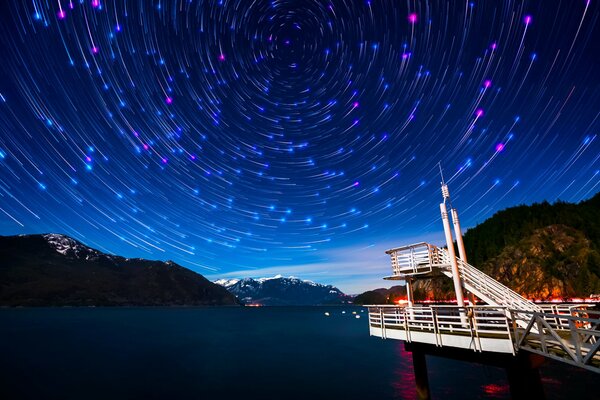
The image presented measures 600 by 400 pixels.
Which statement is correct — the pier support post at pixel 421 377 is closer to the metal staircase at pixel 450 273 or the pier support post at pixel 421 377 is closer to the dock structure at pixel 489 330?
the dock structure at pixel 489 330

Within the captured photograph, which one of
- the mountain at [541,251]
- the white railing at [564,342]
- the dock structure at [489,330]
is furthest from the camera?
the mountain at [541,251]

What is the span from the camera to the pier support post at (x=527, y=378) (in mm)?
12898

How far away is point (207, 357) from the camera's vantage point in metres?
47.1

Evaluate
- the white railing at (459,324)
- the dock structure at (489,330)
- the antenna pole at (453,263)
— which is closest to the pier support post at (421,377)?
the dock structure at (489,330)

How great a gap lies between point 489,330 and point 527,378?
2.11 meters

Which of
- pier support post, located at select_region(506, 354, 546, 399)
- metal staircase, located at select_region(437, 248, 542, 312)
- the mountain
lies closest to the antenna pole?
metal staircase, located at select_region(437, 248, 542, 312)

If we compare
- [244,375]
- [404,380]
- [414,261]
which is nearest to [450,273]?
[414,261]

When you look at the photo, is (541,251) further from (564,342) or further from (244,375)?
(564,342)

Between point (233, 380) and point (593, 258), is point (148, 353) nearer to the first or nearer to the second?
point (233, 380)

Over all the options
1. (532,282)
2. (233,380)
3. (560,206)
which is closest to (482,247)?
(560,206)

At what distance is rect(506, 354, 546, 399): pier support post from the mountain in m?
64.7

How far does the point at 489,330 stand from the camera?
14266 millimetres

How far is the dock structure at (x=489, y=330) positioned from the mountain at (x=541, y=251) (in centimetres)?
6147

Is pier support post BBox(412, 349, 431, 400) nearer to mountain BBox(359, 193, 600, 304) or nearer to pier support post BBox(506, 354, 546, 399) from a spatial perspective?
pier support post BBox(506, 354, 546, 399)
